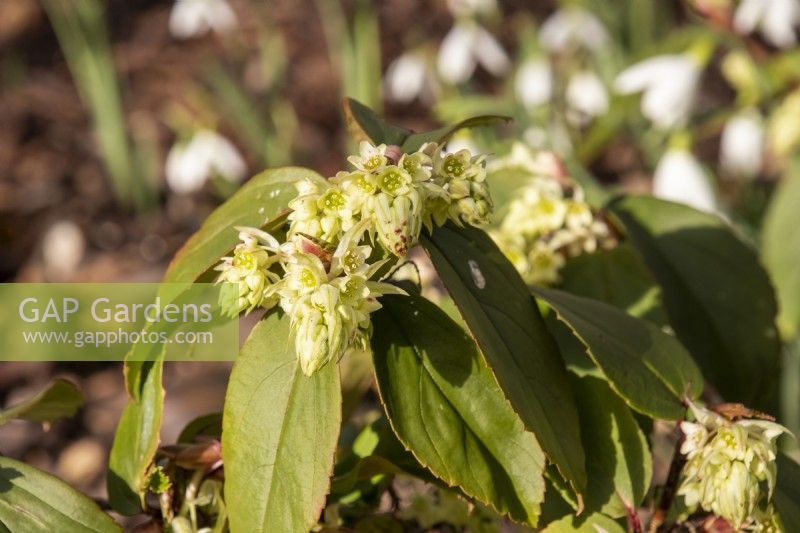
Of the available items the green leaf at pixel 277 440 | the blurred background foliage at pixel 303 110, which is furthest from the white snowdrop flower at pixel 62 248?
the green leaf at pixel 277 440

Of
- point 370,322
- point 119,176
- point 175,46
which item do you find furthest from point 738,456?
point 175,46

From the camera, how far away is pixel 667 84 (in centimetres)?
189

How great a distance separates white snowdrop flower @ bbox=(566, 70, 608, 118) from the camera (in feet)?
8.11

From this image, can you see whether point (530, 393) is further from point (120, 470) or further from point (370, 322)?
point (120, 470)

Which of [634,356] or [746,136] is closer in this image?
[634,356]

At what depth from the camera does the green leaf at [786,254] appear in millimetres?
1547

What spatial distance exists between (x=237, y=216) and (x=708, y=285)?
23.2 inches

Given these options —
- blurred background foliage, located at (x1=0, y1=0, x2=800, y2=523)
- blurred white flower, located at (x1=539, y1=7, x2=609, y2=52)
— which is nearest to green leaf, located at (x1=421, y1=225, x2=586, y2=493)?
blurred background foliage, located at (x1=0, y1=0, x2=800, y2=523)

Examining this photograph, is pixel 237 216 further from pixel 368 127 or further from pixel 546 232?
pixel 546 232

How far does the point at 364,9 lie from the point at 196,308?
2315 millimetres

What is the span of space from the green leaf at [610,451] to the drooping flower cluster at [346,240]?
0.20 meters

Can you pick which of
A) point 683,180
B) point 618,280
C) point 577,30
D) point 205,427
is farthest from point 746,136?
point 205,427

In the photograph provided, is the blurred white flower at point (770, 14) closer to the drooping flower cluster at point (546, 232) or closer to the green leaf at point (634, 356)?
the drooping flower cluster at point (546, 232)

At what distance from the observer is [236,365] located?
63 centimetres
